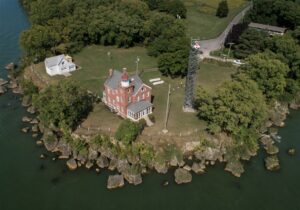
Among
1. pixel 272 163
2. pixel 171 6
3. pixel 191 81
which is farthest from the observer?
pixel 171 6

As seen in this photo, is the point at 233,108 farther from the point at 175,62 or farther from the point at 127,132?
the point at 175,62

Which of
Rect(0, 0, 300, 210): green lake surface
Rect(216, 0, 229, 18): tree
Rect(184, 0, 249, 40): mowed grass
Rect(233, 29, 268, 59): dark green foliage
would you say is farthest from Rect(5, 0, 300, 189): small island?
Rect(216, 0, 229, 18): tree

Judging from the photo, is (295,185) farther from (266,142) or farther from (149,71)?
(149,71)

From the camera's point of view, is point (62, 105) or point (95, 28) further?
point (95, 28)

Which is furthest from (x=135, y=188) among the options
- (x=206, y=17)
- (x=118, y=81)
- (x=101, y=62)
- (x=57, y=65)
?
(x=206, y=17)

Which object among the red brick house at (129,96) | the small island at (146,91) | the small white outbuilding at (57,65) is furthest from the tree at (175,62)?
the small white outbuilding at (57,65)

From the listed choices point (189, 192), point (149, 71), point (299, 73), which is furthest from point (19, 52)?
point (299, 73)
